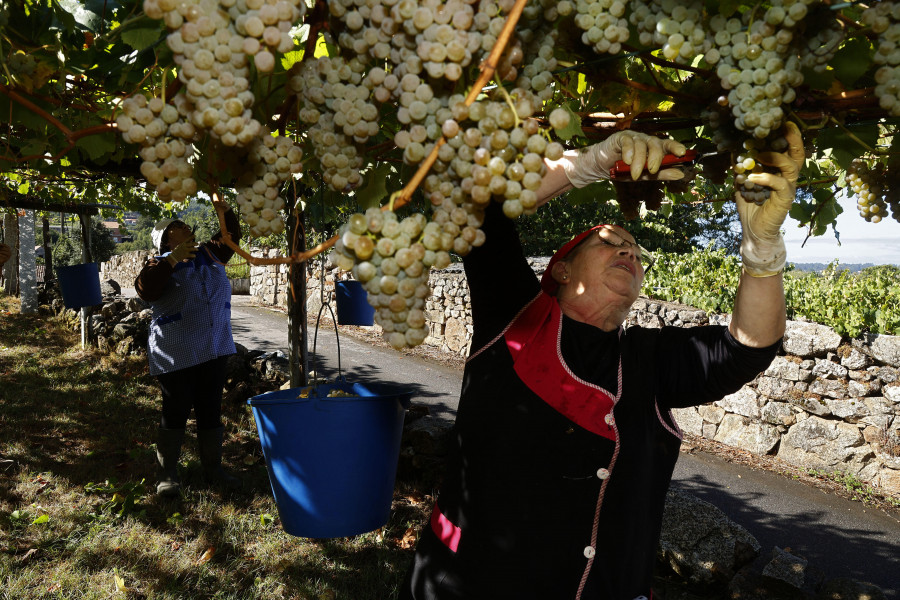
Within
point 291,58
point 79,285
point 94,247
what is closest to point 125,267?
point 94,247

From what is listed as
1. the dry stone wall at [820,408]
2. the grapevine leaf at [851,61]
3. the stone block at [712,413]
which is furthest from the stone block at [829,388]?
the grapevine leaf at [851,61]

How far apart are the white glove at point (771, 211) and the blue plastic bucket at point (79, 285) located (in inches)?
297

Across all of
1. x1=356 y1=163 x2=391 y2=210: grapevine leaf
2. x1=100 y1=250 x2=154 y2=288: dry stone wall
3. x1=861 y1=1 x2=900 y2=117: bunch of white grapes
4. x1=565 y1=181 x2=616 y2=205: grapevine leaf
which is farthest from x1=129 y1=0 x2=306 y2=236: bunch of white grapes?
x1=100 y1=250 x2=154 y2=288: dry stone wall

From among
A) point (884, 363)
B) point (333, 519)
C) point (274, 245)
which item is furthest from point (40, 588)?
point (274, 245)

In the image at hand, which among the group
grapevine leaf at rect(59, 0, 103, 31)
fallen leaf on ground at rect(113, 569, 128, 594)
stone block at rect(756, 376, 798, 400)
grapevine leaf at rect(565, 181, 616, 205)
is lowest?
fallen leaf on ground at rect(113, 569, 128, 594)

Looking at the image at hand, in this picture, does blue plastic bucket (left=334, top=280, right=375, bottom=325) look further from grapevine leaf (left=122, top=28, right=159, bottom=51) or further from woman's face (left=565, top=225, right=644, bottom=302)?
grapevine leaf (left=122, top=28, right=159, bottom=51)

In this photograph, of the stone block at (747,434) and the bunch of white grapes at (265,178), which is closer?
the bunch of white grapes at (265,178)

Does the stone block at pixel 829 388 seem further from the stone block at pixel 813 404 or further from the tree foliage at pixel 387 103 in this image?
the tree foliage at pixel 387 103

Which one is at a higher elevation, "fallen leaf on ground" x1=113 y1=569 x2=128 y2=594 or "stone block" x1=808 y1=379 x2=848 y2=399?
"stone block" x1=808 y1=379 x2=848 y2=399

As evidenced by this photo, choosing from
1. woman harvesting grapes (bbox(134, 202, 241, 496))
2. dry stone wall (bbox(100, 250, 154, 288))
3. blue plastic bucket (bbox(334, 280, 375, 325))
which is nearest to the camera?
woman harvesting grapes (bbox(134, 202, 241, 496))

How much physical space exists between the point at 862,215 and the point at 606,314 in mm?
769

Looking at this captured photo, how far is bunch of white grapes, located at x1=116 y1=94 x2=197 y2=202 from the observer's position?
0.81 metres

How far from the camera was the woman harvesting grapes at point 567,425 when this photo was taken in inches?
66.4

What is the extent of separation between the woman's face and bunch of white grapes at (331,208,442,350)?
4.15 ft
